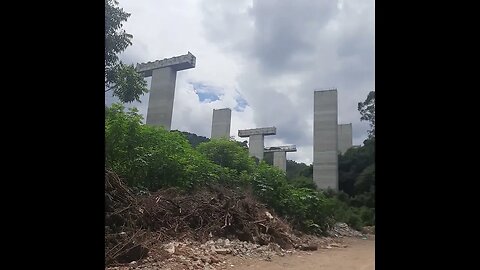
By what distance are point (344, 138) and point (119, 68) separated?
15.7 feet

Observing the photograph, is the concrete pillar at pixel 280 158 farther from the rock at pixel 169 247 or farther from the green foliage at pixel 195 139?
the rock at pixel 169 247

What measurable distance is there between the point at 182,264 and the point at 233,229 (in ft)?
5.10

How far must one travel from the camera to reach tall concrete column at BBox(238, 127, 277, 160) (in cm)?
970

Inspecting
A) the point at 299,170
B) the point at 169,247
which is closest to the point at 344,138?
the point at 299,170

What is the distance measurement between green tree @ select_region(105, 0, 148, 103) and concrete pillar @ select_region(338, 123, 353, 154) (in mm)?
4221

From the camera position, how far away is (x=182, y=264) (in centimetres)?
418

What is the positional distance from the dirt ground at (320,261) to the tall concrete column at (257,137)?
406cm

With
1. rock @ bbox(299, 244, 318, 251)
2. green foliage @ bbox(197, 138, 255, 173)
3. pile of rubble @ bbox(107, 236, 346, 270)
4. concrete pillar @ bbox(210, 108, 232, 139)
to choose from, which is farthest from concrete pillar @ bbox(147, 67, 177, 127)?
rock @ bbox(299, 244, 318, 251)

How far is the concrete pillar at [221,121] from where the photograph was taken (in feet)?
27.7

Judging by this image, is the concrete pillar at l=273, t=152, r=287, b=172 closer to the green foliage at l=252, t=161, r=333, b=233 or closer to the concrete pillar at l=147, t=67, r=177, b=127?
the green foliage at l=252, t=161, r=333, b=233
